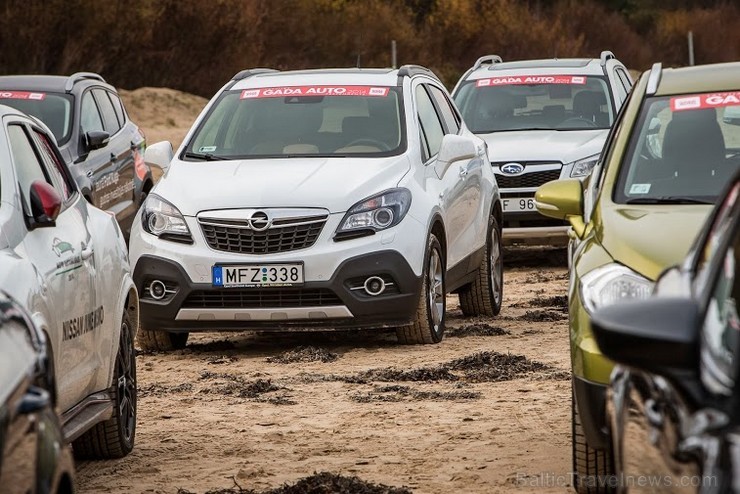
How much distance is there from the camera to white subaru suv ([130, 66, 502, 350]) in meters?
10.9

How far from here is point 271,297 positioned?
1091cm

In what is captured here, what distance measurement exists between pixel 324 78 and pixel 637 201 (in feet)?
18.9

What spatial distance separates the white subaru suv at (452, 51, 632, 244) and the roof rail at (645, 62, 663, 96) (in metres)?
7.96

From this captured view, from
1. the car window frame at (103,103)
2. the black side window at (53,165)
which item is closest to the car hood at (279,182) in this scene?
the black side window at (53,165)

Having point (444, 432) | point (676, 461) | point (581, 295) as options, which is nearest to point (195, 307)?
point (444, 432)

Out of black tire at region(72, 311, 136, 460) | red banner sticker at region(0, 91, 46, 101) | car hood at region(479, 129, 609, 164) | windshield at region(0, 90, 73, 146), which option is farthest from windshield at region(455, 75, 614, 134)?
black tire at region(72, 311, 136, 460)

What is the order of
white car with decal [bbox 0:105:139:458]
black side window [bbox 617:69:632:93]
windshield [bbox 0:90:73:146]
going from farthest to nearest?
black side window [bbox 617:69:632:93]
windshield [bbox 0:90:73:146]
white car with decal [bbox 0:105:139:458]

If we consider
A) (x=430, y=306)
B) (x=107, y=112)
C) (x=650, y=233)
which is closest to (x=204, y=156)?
(x=430, y=306)

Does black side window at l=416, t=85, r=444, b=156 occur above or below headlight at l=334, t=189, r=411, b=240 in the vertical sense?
above

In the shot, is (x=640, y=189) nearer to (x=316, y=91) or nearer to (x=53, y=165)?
(x=53, y=165)

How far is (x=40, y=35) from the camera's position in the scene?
36438mm

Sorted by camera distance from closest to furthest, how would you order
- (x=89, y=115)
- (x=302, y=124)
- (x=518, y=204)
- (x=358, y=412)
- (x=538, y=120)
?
(x=358, y=412) < (x=302, y=124) < (x=518, y=204) < (x=89, y=115) < (x=538, y=120)

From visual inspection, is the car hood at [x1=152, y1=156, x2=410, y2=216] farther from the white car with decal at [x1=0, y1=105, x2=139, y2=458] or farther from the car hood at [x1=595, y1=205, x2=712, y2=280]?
the car hood at [x1=595, y1=205, x2=712, y2=280]

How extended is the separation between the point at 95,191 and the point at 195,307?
464 cm
